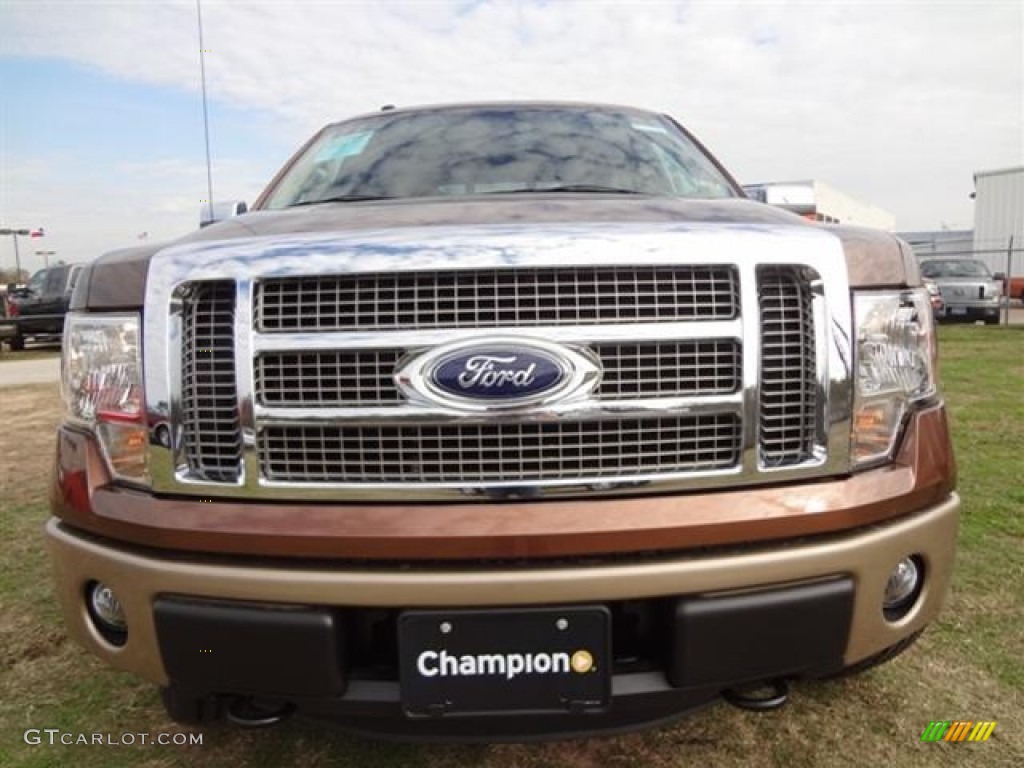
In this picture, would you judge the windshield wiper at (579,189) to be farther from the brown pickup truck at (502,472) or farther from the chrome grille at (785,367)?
the chrome grille at (785,367)

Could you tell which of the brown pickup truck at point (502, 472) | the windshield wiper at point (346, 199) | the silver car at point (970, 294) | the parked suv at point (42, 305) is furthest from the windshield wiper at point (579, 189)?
the parked suv at point (42, 305)

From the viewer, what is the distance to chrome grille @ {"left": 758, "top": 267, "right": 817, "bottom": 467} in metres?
1.73

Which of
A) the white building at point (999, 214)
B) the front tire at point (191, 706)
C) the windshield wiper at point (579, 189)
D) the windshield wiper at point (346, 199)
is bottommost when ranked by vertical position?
the front tire at point (191, 706)

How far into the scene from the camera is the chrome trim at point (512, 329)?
1.64 metres

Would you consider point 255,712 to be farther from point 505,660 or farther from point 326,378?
point 326,378

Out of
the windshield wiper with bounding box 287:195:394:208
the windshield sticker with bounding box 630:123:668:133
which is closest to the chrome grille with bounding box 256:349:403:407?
the windshield wiper with bounding box 287:195:394:208

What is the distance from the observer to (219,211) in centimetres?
312

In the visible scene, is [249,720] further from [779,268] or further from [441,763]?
[779,268]

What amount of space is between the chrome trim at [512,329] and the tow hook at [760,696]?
0.49 metres

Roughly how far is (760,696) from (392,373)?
116cm

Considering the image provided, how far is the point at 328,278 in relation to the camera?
1.66 meters

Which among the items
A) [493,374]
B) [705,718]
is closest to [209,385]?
[493,374]

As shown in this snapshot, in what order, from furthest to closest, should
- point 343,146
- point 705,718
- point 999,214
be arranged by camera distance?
point 999,214
point 343,146
point 705,718

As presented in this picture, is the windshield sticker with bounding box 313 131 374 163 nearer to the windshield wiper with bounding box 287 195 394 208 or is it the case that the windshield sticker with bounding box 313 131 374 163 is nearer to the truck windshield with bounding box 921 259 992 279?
the windshield wiper with bounding box 287 195 394 208
